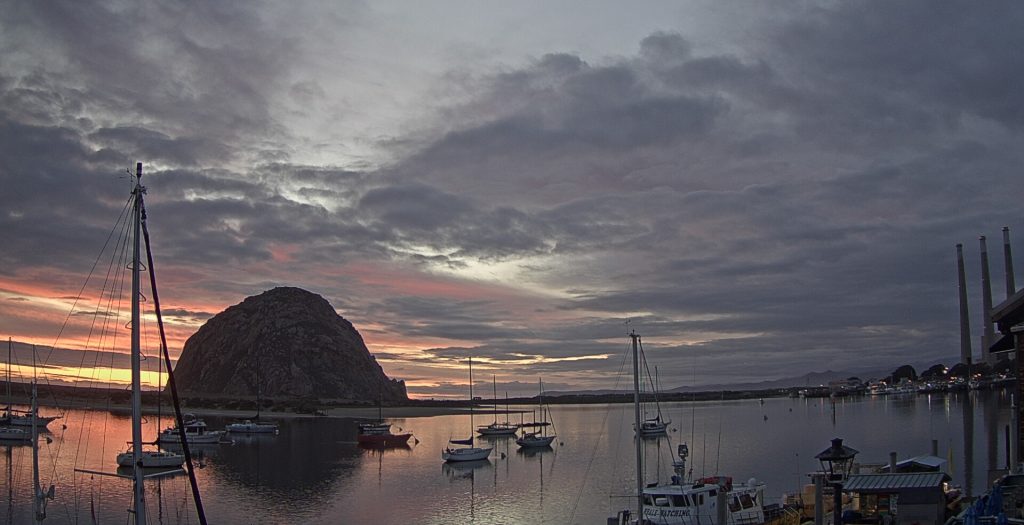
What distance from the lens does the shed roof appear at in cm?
3266

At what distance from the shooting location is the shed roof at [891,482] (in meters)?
32.7

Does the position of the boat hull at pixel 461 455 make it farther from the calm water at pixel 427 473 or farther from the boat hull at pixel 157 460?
the boat hull at pixel 157 460

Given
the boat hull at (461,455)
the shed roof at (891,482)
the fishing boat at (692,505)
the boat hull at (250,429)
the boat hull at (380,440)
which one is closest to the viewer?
the shed roof at (891,482)

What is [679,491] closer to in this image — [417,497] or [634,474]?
[417,497]

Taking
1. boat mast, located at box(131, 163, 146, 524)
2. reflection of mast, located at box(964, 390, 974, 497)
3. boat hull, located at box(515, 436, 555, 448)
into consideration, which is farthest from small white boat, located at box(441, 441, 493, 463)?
boat mast, located at box(131, 163, 146, 524)

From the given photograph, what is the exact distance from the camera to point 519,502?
70.5 m

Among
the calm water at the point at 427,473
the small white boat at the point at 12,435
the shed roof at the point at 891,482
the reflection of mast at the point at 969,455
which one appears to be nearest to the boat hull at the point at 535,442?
the calm water at the point at 427,473

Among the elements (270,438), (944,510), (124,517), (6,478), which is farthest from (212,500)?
(270,438)

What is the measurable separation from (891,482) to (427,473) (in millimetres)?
67623

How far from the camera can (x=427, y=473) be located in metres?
94.1

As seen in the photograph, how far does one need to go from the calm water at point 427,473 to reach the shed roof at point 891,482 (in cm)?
2771

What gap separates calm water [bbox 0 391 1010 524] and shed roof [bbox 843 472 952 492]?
27.7 meters

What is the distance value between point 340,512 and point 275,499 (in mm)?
9582

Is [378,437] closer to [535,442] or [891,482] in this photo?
[535,442]
